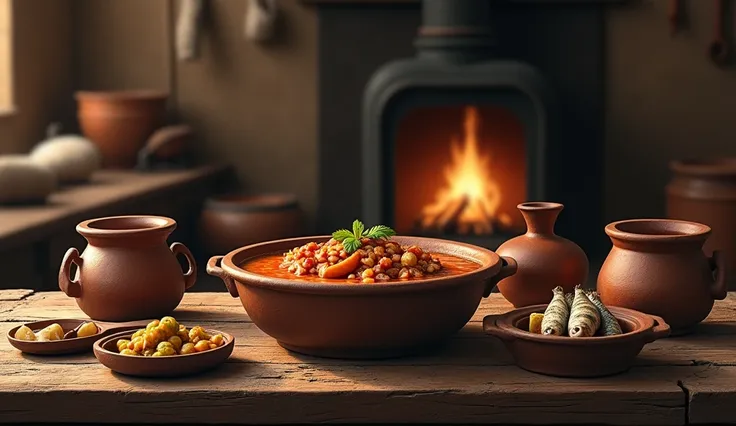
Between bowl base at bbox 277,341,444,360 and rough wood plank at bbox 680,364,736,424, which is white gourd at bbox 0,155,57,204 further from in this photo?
rough wood plank at bbox 680,364,736,424

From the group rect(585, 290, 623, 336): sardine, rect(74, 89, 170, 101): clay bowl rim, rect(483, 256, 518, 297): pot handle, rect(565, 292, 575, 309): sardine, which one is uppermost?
rect(74, 89, 170, 101): clay bowl rim

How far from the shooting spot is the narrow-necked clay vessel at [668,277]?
5.88 feet

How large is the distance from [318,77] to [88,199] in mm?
1328

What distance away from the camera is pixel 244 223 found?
15.4 feet

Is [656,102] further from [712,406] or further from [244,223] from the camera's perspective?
[712,406]

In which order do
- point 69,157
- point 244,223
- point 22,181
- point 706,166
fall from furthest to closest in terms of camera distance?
point 706,166, point 244,223, point 69,157, point 22,181

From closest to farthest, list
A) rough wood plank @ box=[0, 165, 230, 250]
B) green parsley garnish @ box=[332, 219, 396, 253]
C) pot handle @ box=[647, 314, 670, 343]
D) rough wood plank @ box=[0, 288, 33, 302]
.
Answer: pot handle @ box=[647, 314, 670, 343], green parsley garnish @ box=[332, 219, 396, 253], rough wood plank @ box=[0, 288, 33, 302], rough wood plank @ box=[0, 165, 230, 250]

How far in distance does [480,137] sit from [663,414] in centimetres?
338

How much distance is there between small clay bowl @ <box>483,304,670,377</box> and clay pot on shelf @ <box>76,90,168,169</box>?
11.6 ft

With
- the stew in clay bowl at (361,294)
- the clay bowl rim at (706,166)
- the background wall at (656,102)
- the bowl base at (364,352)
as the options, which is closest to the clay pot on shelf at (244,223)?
the background wall at (656,102)

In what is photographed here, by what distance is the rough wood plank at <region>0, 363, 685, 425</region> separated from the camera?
1532 millimetres

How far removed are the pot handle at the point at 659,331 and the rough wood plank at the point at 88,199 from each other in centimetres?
212

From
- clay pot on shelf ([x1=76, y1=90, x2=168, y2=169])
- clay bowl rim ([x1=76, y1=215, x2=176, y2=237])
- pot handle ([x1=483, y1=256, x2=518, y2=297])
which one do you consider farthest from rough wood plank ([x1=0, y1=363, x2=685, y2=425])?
clay pot on shelf ([x1=76, y1=90, x2=168, y2=169])

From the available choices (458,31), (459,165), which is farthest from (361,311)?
(459,165)
